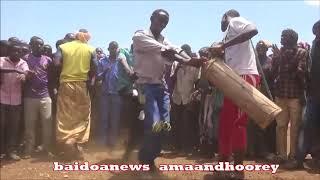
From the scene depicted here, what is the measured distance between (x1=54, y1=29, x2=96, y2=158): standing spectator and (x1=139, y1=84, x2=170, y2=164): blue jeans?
1.80m

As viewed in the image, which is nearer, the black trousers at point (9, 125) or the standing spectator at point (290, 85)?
the standing spectator at point (290, 85)

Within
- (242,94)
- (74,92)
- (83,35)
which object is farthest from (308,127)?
(83,35)

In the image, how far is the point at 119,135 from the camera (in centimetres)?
787

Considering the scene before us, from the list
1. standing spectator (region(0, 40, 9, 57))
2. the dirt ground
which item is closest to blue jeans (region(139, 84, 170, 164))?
the dirt ground

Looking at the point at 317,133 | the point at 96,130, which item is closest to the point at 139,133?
the point at 96,130

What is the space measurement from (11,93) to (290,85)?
4174 mm

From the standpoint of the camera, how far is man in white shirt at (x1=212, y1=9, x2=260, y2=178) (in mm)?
5250

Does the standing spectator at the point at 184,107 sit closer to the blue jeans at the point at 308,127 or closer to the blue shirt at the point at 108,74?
the blue shirt at the point at 108,74

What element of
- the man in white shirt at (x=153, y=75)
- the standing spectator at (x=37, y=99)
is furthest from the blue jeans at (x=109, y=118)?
the man in white shirt at (x=153, y=75)

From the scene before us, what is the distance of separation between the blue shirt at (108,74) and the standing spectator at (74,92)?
0.56 m

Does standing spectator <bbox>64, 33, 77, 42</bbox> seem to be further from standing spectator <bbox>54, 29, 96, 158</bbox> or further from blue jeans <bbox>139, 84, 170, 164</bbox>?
blue jeans <bbox>139, 84, 170, 164</bbox>

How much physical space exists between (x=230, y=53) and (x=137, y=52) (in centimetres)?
115

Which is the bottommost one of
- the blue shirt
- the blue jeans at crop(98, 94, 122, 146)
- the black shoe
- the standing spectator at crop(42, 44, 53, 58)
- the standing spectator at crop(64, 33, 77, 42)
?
the black shoe

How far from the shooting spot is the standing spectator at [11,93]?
682 centimetres
